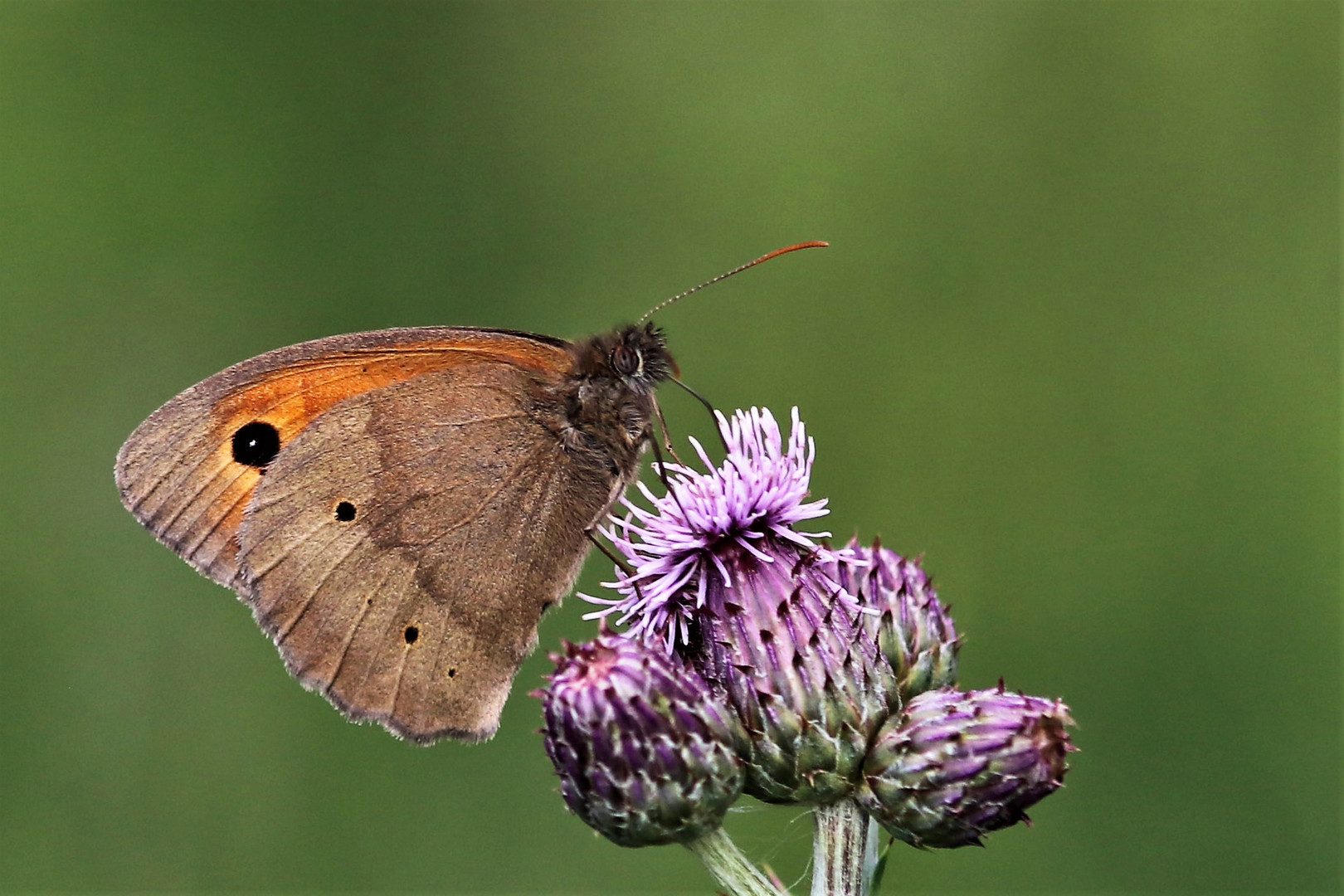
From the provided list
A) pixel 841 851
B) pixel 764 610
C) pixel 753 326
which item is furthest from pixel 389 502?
pixel 753 326

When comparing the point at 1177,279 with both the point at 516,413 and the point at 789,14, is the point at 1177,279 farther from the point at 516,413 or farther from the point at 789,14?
the point at 516,413

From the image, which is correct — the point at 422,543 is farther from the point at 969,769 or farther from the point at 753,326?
the point at 753,326

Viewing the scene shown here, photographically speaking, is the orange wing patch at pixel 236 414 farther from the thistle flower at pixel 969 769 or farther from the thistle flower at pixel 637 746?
the thistle flower at pixel 969 769

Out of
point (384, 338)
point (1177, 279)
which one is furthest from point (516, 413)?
point (1177, 279)

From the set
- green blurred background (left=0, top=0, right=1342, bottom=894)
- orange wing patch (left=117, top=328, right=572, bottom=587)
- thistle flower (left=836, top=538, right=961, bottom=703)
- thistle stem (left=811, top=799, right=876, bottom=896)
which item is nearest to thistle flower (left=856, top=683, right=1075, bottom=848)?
thistle stem (left=811, top=799, right=876, bottom=896)

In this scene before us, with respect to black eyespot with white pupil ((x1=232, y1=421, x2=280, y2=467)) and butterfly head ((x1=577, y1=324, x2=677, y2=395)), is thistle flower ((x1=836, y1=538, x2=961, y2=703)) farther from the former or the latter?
black eyespot with white pupil ((x1=232, y1=421, x2=280, y2=467))

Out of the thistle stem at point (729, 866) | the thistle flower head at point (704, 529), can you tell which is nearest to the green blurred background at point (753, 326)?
the thistle flower head at point (704, 529)
